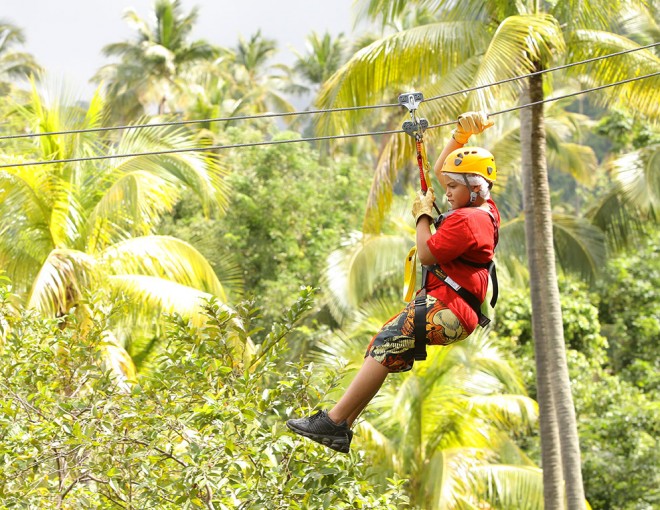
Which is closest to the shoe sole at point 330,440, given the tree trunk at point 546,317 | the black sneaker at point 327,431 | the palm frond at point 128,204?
the black sneaker at point 327,431

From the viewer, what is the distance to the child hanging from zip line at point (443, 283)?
5.19 m

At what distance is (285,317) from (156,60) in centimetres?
2999

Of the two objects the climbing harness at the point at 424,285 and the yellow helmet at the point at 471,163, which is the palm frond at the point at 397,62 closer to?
the climbing harness at the point at 424,285

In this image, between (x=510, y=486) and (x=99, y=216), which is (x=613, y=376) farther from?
(x=99, y=216)

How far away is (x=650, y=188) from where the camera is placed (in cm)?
1638

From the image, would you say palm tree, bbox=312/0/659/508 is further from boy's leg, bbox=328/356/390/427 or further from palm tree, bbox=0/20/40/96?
palm tree, bbox=0/20/40/96

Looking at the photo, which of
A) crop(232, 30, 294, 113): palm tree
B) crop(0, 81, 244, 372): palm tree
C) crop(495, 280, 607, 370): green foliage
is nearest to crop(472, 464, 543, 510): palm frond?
crop(0, 81, 244, 372): palm tree

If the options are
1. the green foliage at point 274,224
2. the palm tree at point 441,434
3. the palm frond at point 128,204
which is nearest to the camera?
the palm frond at point 128,204

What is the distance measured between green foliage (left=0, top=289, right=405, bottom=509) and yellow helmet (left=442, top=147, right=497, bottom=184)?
1532 millimetres

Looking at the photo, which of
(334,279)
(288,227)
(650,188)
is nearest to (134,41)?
(288,227)

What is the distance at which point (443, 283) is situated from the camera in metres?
5.33

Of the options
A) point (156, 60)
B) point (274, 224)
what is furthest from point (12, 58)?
point (274, 224)

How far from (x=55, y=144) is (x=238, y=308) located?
5966 mm

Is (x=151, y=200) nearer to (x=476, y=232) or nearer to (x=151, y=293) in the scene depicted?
(x=151, y=293)
